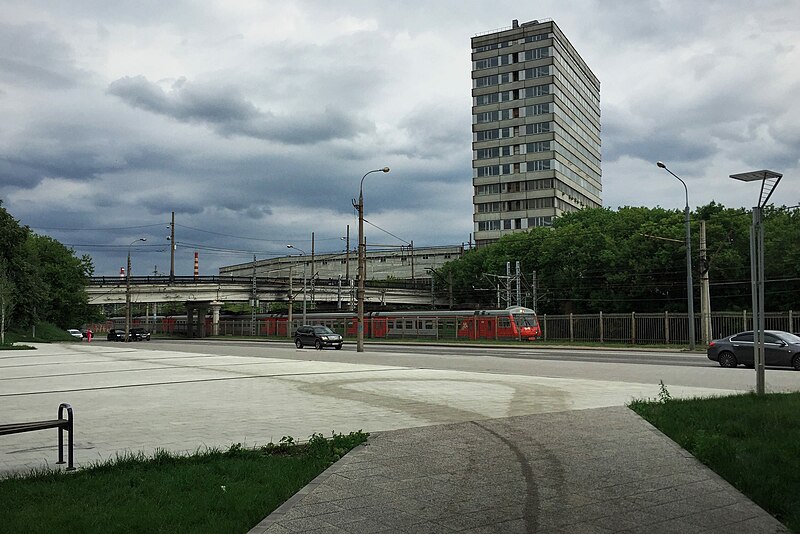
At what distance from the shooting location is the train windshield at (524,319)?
179 feet

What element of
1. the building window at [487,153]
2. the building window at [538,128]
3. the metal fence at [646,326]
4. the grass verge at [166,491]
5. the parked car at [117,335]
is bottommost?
the parked car at [117,335]

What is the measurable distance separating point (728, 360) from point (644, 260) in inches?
1313

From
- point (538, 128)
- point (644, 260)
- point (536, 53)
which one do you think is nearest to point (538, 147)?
point (538, 128)

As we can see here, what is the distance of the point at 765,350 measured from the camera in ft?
82.6

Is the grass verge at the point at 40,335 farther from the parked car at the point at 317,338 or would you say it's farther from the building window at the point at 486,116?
the building window at the point at 486,116

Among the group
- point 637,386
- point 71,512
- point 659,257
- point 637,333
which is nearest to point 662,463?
point 71,512

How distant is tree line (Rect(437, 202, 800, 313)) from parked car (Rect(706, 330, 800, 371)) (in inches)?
609

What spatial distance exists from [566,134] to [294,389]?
102m

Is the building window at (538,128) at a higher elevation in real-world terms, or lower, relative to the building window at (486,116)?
lower

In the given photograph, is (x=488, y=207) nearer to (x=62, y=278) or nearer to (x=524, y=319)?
(x=524, y=319)

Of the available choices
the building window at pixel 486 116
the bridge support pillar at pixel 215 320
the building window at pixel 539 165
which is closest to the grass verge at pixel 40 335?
the bridge support pillar at pixel 215 320

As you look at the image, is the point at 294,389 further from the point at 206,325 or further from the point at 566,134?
the point at 566,134

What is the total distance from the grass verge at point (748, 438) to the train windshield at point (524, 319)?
41.2 metres

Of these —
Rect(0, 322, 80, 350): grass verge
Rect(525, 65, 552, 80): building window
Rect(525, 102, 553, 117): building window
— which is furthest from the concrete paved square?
Rect(525, 65, 552, 80): building window
